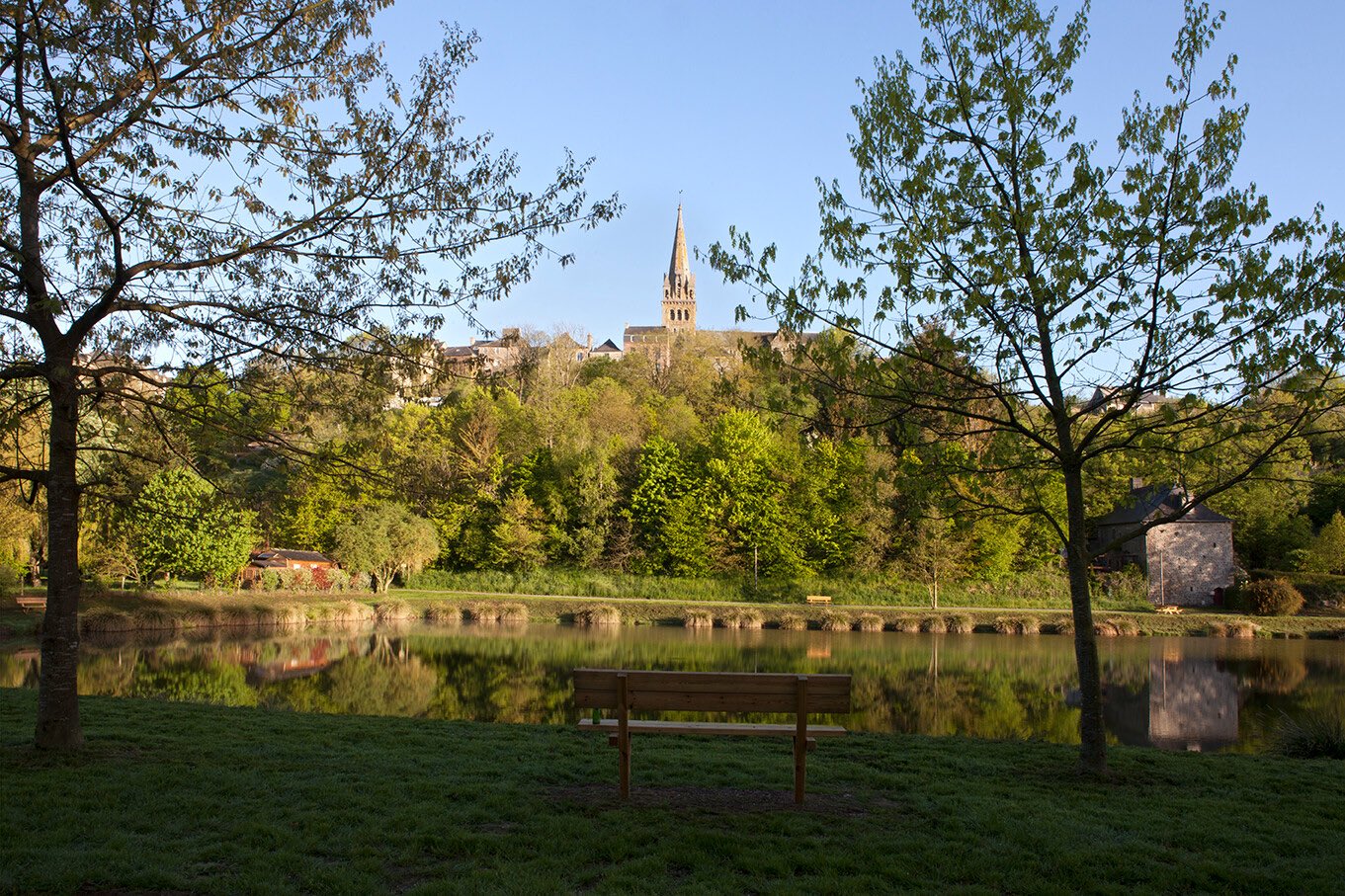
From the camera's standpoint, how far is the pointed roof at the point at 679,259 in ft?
413

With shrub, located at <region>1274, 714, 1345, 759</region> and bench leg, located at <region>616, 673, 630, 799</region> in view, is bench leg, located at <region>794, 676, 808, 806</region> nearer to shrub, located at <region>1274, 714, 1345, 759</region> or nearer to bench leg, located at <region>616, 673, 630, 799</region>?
bench leg, located at <region>616, 673, 630, 799</region>

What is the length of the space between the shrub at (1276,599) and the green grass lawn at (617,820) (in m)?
32.8

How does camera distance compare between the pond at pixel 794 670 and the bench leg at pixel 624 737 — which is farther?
the pond at pixel 794 670

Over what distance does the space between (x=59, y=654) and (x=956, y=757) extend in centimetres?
747

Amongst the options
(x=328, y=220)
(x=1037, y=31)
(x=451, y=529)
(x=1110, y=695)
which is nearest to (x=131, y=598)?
(x=451, y=529)

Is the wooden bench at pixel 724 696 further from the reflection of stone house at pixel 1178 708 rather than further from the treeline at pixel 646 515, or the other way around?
the treeline at pixel 646 515

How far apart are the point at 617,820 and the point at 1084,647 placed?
4551 mm

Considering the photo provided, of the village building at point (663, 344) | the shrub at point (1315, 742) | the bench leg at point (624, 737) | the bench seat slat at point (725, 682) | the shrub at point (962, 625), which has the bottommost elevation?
the shrub at point (962, 625)

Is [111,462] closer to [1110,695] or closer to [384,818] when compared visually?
[384,818]

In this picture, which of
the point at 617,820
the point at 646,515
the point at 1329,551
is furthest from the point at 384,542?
the point at 1329,551

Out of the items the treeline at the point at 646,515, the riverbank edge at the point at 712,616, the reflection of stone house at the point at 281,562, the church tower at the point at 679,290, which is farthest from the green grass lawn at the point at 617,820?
the church tower at the point at 679,290

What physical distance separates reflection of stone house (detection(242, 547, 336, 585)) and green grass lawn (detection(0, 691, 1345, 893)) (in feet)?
92.4

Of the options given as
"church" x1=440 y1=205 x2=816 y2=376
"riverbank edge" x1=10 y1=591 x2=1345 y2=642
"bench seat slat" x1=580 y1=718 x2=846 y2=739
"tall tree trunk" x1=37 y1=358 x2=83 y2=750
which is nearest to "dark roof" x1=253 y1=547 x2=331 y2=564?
"riverbank edge" x1=10 y1=591 x2=1345 y2=642

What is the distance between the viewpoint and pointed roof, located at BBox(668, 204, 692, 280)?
126000 millimetres
